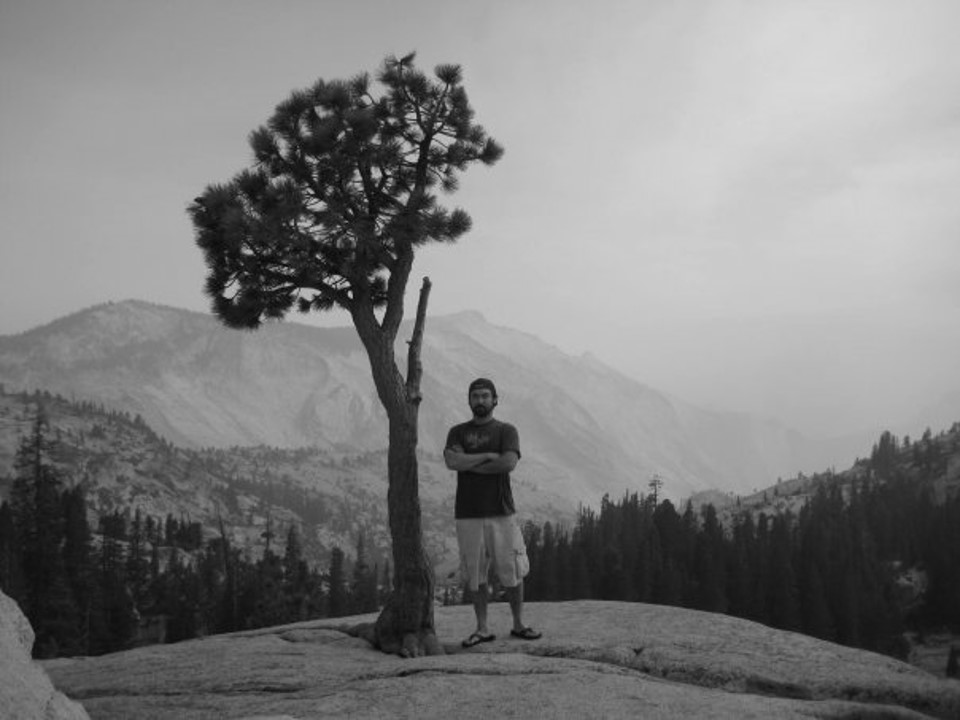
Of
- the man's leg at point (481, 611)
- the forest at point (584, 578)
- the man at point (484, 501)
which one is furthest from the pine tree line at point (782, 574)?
the man at point (484, 501)

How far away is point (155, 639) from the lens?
96.6 meters

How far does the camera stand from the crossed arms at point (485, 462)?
1205cm

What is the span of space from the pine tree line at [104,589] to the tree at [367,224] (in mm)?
52607

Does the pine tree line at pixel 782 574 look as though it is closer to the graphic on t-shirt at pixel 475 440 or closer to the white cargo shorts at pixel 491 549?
the white cargo shorts at pixel 491 549

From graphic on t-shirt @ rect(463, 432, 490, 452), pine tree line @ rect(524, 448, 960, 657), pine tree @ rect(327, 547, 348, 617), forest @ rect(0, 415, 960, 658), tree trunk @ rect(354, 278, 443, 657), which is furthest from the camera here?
pine tree @ rect(327, 547, 348, 617)

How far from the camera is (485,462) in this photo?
1216 centimetres

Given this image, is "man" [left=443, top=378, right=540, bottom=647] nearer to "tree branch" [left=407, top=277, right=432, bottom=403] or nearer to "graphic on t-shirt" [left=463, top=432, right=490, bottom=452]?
"graphic on t-shirt" [left=463, top=432, right=490, bottom=452]

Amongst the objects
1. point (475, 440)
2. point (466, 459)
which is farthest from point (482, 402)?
point (466, 459)

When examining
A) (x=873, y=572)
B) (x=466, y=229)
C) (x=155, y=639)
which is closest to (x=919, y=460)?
(x=873, y=572)

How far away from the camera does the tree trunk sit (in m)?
13.9

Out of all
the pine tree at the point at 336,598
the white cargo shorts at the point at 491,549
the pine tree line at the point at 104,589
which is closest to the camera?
the white cargo shorts at the point at 491,549

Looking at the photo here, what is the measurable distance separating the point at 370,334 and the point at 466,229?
2.70 meters

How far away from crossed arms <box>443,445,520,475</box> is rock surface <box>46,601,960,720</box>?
2.70 meters

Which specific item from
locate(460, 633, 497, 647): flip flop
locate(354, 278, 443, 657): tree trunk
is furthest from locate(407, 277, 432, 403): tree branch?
locate(460, 633, 497, 647): flip flop
